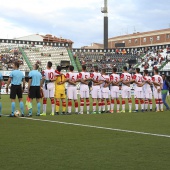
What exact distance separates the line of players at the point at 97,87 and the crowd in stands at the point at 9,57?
39.4m

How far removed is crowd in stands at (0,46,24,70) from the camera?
198ft

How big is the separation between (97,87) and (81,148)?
37.2 ft

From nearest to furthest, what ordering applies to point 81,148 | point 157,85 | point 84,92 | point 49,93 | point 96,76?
1. point 81,148
2. point 49,93
3. point 84,92
4. point 96,76
5. point 157,85

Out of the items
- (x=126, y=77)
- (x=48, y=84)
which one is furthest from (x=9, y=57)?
(x=48, y=84)

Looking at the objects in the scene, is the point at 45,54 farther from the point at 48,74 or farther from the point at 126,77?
the point at 48,74

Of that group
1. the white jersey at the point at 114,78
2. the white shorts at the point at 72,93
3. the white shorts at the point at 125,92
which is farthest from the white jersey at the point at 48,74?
the white shorts at the point at 125,92

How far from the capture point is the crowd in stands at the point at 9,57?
60200 millimetres

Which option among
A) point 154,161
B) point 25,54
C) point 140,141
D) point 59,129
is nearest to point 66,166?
point 154,161

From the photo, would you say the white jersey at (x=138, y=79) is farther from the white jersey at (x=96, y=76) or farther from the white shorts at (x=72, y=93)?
the white shorts at (x=72, y=93)

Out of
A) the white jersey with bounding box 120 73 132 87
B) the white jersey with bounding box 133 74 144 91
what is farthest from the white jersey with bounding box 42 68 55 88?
the white jersey with bounding box 133 74 144 91

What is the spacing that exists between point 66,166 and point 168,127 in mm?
6886

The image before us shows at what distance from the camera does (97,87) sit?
2033 centimetres

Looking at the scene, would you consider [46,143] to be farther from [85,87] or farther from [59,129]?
[85,87]

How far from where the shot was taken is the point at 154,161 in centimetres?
765
